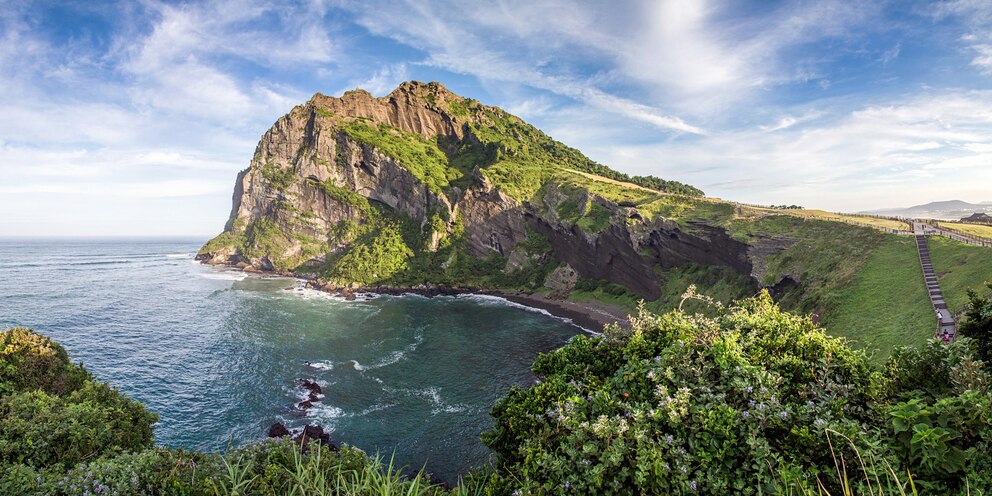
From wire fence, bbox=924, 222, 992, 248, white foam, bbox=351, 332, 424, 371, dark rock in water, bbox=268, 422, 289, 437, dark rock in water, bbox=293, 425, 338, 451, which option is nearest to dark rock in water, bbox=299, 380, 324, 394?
white foam, bbox=351, 332, 424, 371

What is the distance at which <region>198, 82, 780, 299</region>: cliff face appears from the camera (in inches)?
3617

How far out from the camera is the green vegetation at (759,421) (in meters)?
6.32

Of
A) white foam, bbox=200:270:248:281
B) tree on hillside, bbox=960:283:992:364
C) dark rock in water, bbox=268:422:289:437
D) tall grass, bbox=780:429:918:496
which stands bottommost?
dark rock in water, bbox=268:422:289:437

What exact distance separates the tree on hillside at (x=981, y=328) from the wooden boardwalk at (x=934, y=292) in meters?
16.2

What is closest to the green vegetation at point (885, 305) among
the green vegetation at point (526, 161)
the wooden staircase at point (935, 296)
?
the wooden staircase at point (935, 296)

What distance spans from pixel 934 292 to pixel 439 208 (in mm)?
117377

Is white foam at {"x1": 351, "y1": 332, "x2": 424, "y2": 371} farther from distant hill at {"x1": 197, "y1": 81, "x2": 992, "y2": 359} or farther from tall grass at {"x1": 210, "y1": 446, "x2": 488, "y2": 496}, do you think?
tall grass at {"x1": 210, "y1": 446, "x2": 488, "y2": 496}

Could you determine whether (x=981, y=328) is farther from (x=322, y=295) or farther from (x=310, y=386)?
(x=322, y=295)

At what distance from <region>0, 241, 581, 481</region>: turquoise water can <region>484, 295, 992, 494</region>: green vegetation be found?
1131 centimetres

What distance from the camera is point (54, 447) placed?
14.6 metres

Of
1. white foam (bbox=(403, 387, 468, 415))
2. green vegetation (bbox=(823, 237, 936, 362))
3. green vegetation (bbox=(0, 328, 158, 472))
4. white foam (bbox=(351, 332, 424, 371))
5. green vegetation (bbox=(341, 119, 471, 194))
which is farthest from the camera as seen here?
green vegetation (bbox=(341, 119, 471, 194))

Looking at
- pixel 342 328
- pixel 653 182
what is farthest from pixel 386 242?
pixel 653 182

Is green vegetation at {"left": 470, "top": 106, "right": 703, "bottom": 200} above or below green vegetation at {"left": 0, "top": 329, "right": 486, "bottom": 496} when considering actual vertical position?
above

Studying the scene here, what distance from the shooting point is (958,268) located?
3572 cm
